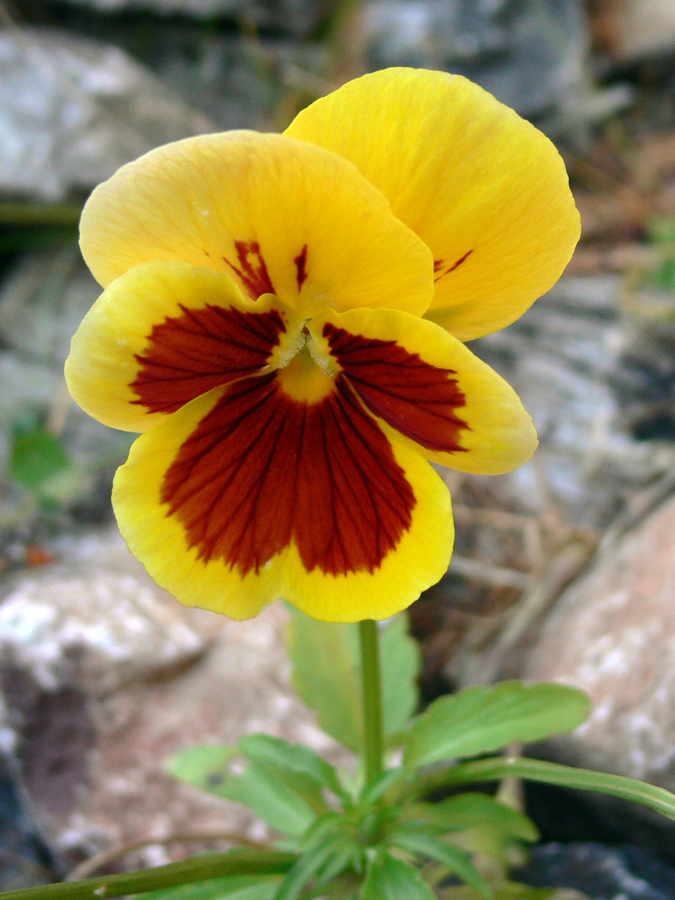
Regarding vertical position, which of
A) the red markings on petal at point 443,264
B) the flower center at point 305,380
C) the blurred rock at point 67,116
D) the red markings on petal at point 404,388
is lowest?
the red markings on petal at point 404,388

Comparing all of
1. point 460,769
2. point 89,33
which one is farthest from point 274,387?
point 89,33

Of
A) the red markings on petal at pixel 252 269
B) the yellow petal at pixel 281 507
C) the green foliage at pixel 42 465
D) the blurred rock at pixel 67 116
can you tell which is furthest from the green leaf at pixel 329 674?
the blurred rock at pixel 67 116

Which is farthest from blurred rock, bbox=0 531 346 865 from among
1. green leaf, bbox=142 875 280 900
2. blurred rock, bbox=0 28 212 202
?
blurred rock, bbox=0 28 212 202

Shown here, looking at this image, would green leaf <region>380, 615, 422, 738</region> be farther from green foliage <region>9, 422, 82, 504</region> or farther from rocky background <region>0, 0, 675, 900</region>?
green foliage <region>9, 422, 82, 504</region>

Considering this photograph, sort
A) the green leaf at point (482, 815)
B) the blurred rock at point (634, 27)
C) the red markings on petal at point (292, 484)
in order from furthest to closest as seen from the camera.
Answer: the blurred rock at point (634, 27) < the green leaf at point (482, 815) < the red markings on petal at point (292, 484)

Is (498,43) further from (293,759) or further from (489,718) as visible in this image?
(293,759)

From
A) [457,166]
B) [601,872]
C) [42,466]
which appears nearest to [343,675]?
[601,872]

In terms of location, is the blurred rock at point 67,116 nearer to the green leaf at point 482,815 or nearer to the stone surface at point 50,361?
the stone surface at point 50,361
